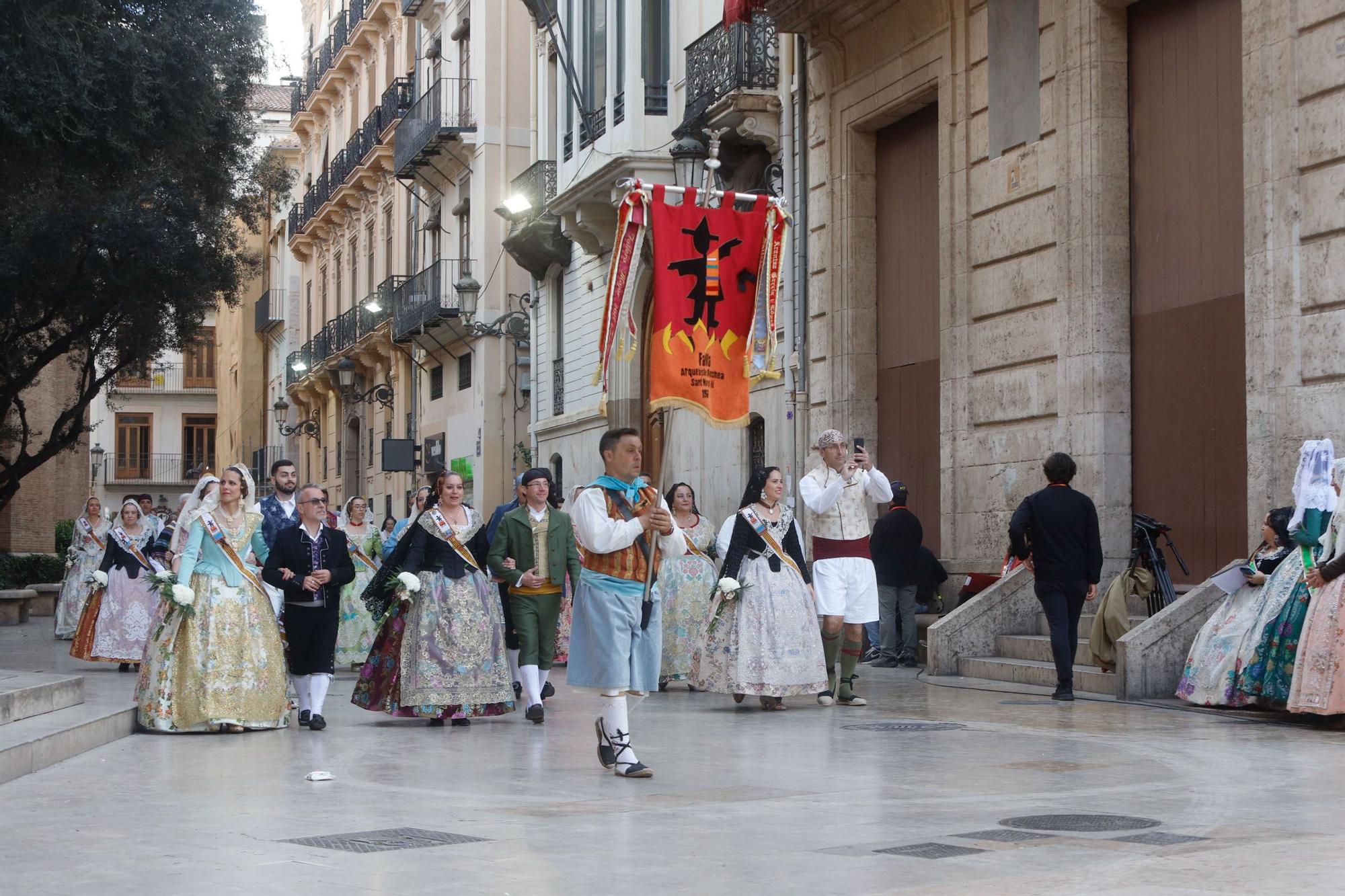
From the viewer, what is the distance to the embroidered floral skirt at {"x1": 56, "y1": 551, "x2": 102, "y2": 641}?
2116 cm

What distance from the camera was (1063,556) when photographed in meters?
12.8


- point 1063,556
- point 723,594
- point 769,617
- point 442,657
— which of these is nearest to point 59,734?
point 442,657

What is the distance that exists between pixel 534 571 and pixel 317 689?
162 centimetres

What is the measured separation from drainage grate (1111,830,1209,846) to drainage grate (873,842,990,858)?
584mm

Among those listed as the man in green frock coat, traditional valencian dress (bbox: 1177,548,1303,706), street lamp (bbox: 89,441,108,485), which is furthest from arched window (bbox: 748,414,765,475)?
street lamp (bbox: 89,441,108,485)

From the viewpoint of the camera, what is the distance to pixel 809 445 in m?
20.1

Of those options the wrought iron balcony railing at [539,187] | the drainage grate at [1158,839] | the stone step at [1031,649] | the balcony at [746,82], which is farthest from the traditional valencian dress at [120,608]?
the wrought iron balcony railing at [539,187]

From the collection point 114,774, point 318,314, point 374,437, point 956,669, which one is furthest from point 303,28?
point 114,774

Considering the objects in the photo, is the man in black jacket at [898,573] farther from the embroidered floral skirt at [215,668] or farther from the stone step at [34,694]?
the stone step at [34,694]

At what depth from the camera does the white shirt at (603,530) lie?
8.88 meters

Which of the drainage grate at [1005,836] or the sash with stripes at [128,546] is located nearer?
the drainage grate at [1005,836]

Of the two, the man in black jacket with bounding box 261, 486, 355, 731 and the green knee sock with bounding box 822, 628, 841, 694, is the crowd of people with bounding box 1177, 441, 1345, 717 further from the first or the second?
the man in black jacket with bounding box 261, 486, 355, 731

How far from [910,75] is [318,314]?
124 ft

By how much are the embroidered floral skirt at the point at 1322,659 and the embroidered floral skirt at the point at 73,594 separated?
14604mm
